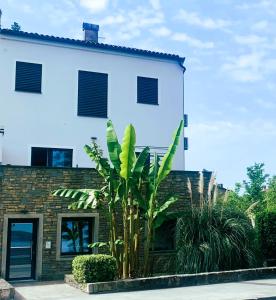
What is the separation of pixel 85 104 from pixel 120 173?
8263 millimetres

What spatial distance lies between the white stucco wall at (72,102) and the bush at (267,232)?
726cm

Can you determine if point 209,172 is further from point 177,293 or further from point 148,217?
point 177,293

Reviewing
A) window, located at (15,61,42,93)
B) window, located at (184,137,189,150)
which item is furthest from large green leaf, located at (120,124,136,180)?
window, located at (184,137,189,150)

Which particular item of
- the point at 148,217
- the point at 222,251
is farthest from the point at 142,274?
the point at 222,251

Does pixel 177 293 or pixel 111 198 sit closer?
pixel 177 293

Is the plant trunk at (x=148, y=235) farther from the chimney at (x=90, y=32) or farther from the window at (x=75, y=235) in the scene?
the chimney at (x=90, y=32)

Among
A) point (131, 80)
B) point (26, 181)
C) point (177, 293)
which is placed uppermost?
point (131, 80)

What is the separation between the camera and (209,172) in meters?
18.1

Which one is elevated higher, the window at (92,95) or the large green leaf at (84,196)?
the window at (92,95)

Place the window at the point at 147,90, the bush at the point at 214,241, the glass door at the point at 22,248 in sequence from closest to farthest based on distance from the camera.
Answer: the bush at the point at 214,241 → the glass door at the point at 22,248 → the window at the point at 147,90

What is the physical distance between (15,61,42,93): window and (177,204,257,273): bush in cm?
955

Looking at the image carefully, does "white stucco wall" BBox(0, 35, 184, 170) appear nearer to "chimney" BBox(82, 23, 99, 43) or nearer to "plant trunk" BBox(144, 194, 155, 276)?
"chimney" BBox(82, 23, 99, 43)

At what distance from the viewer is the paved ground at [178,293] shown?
1140cm

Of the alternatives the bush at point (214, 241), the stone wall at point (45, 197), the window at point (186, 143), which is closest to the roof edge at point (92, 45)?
the window at point (186, 143)
